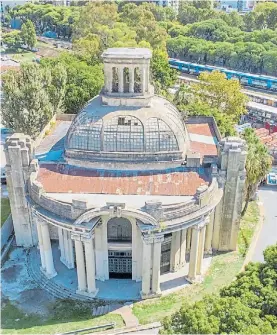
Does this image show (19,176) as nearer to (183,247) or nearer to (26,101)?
(183,247)

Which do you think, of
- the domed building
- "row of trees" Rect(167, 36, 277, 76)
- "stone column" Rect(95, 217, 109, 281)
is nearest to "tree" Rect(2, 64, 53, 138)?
the domed building

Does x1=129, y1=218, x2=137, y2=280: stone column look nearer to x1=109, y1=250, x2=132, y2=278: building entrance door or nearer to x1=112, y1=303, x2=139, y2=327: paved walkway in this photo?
x1=109, y1=250, x2=132, y2=278: building entrance door

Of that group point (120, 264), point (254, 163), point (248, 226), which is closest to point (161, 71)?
point (254, 163)

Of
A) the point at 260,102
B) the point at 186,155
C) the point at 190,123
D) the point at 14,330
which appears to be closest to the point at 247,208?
the point at 190,123

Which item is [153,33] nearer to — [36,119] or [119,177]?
[36,119]

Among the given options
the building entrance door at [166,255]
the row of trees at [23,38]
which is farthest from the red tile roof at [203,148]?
the row of trees at [23,38]
